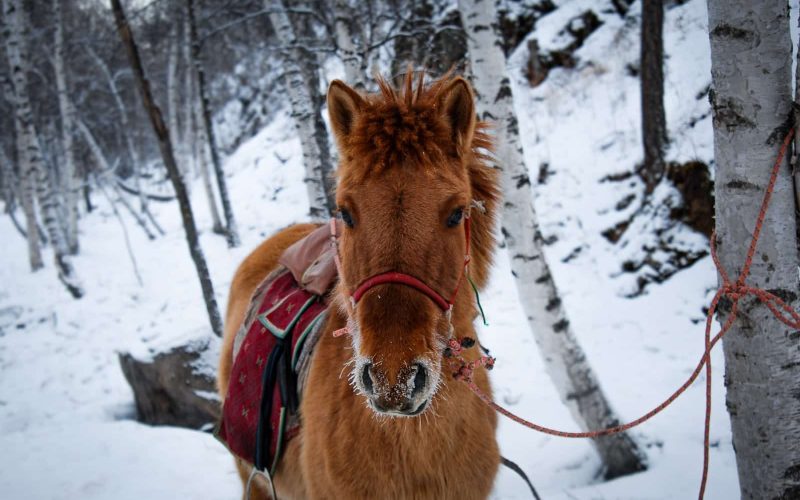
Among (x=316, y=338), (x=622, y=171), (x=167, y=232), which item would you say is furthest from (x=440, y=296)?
(x=167, y=232)

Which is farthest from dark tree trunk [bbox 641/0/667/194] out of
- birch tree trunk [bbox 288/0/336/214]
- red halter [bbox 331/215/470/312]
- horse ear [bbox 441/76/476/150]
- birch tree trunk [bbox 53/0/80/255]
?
birch tree trunk [bbox 53/0/80/255]

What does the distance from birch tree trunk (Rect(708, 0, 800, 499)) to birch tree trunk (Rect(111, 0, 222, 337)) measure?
5.81m

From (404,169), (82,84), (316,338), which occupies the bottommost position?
(316,338)

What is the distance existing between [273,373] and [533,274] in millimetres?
2453

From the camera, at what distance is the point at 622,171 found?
825 centimetres

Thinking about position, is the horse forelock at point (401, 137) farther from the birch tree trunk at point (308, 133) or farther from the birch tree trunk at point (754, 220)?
the birch tree trunk at point (308, 133)

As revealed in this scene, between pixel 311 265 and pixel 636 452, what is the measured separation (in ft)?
10.9

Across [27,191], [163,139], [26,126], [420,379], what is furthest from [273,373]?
[27,191]

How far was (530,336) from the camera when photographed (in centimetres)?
677

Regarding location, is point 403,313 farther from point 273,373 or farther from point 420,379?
point 273,373

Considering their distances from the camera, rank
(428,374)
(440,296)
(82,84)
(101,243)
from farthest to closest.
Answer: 1. (82,84)
2. (101,243)
3. (440,296)
4. (428,374)

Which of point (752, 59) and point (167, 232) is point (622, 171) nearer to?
point (752, 59)

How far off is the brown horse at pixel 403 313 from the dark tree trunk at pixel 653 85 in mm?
6143

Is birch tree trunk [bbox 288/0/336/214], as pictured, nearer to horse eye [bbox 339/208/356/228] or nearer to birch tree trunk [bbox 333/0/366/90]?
birch tree trunk [bbox 333/0/366/90]
